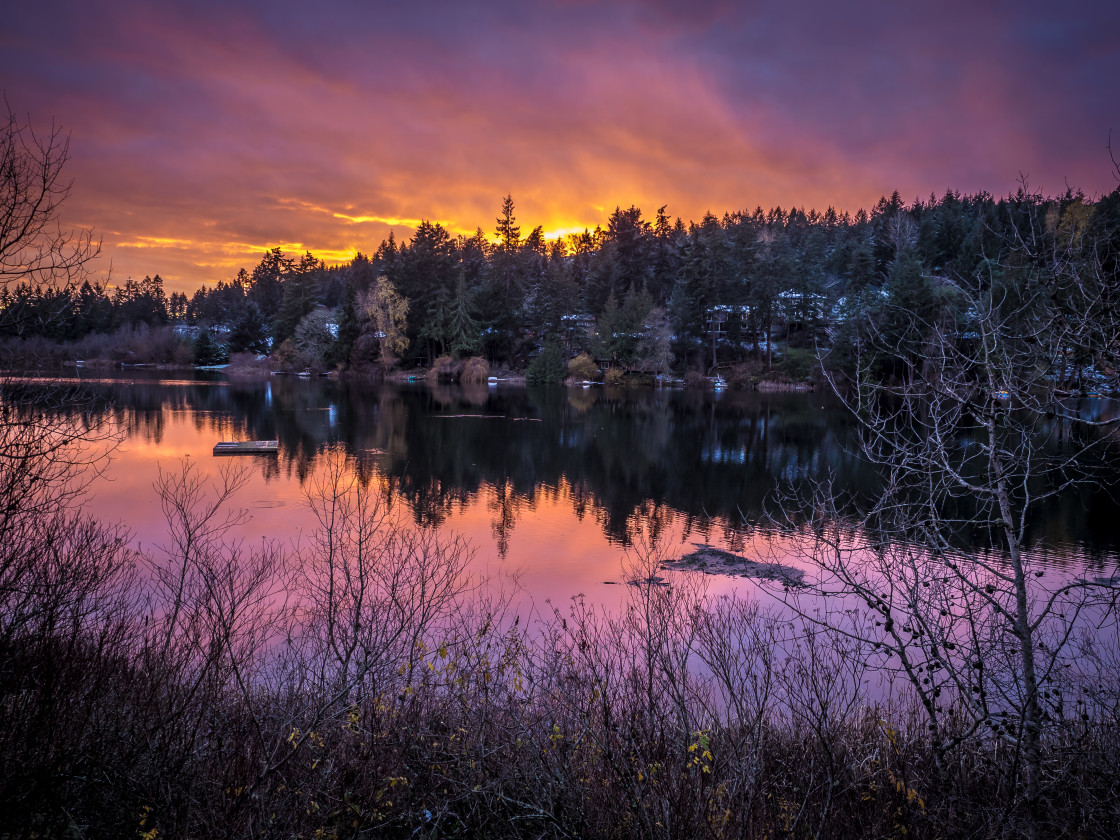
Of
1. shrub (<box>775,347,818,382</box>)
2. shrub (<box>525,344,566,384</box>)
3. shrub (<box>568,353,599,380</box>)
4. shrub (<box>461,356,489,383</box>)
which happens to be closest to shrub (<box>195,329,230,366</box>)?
shrub (<box>461,356,489,383</box>)

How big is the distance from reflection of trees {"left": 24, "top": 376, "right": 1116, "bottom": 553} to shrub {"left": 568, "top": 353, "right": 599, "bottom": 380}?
740 inches

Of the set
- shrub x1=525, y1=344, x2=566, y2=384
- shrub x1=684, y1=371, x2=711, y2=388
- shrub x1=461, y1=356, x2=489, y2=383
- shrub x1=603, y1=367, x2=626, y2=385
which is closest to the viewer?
shrub x1=684, y1=371, x2=711, y2=388

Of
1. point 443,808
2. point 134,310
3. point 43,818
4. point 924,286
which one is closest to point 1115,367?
point 443,808

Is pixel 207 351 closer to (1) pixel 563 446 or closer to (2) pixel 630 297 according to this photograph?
(2) pixel 630 297

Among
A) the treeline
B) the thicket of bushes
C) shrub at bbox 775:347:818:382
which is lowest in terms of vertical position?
the thicket of bushes

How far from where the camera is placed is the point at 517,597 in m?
16.5

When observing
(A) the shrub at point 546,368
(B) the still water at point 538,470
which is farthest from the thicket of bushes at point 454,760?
(A) the shrub at point 546,368

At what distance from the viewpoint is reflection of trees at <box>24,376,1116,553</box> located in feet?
84.2

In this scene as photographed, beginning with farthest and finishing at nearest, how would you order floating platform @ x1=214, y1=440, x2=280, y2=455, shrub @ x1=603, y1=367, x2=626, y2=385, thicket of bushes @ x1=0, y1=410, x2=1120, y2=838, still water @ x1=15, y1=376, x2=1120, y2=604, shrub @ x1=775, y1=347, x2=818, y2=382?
shrub @ x1=603, y1=367, x2=626, y2=385, shrub @ x1=775, y1=347, x2=818, y2=382, floating platform @ x1=214, y1=440, x2=280, y2=455, still water @ x1=15, y1=376, x2=1120, y2=604, thicket of bushes @ x1=0, y1=410, x2=1120, y2=838

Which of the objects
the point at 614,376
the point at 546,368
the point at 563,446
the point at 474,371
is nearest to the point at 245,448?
the point at 563,446

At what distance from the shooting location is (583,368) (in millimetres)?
85938

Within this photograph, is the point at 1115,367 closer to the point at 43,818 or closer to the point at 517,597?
the point at 43,818

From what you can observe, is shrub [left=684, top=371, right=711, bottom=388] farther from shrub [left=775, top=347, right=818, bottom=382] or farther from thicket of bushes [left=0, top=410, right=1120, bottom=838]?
thicket of bushes [left=0, top=410, right=1120, bottom=838]

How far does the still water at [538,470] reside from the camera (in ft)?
68.0
